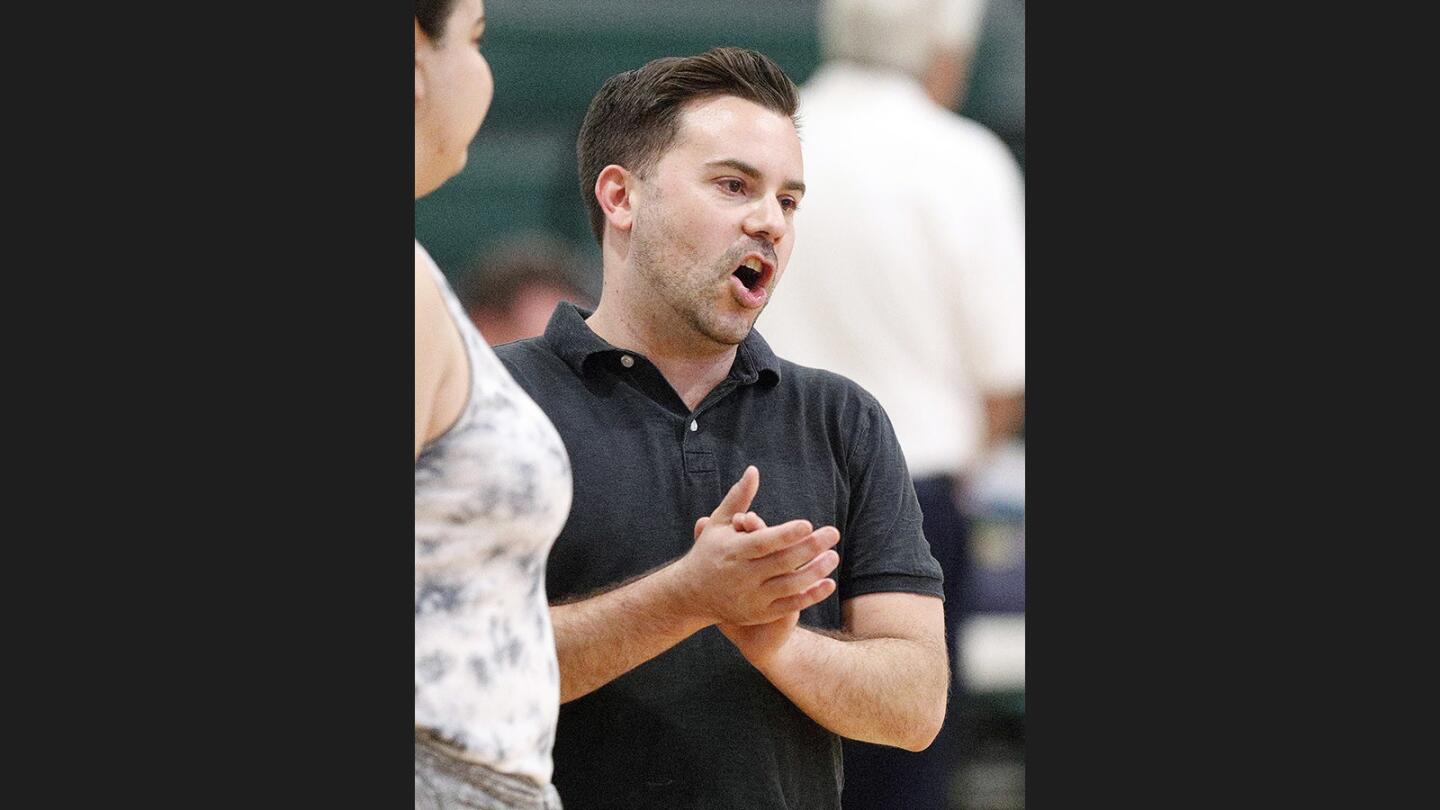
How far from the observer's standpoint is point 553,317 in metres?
2.85

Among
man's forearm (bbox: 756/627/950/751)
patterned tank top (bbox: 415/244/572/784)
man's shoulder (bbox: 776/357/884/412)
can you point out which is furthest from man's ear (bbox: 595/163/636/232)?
man's forearm (bbox: 756/627/950/751)

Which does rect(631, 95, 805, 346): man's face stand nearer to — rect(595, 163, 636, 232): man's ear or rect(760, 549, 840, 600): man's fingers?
rect(595, 163, 636, 232): man's ear

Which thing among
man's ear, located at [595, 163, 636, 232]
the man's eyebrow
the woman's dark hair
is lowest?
man's ear, located at [595, 163, 636, 232]

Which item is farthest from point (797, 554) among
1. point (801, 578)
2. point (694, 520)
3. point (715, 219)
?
point (715, 219)

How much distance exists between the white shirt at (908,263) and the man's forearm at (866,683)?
34 centimetres

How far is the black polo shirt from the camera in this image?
8.89 ft

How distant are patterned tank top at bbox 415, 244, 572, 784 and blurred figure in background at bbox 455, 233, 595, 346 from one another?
1.47ft

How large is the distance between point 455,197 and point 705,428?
557mm

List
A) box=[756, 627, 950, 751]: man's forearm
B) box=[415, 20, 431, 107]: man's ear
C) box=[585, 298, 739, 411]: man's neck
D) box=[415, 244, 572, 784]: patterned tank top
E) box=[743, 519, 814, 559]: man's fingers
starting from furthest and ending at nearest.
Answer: box=[585, 298, 739, 411]: man's neck < box=[756, 627, 950, 751]: man's forearm < box=[415, 20, 431, 107]: man's ear < box=[743, 519, 814, 559]: man's fingers < box=[415, 244, 572, 784]: patterned tank top

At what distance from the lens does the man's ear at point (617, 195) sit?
2.78 meters

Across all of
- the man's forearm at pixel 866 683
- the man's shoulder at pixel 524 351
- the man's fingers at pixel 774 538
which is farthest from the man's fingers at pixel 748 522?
the man's shoulder at pixel 524 351

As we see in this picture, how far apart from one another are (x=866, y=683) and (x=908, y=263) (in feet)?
2.45

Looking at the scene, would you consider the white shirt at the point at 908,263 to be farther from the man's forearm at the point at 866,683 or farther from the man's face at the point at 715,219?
the man's forearm at the point at 866,683

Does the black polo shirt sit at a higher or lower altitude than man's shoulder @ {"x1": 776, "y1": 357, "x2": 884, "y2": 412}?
lower
